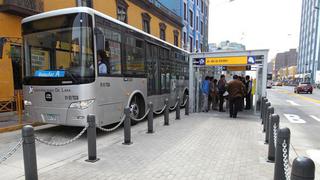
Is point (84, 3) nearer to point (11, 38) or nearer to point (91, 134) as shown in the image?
point (11, 38)

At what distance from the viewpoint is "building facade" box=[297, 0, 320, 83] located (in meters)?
77.9

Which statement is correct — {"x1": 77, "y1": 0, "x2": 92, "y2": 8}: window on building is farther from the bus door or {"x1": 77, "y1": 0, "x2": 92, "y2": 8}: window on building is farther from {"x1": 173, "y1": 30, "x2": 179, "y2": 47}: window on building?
{"x1": 173, "y1": 30, "x2": 179, "y2": 47}: window on building

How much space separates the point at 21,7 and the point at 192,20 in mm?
27182

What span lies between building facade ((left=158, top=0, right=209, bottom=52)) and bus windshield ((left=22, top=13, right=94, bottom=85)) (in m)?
22.2

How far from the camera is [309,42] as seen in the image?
8862cm

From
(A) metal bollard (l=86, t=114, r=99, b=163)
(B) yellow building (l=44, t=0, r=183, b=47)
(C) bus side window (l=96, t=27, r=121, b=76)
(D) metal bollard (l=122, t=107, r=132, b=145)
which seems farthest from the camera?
(B) yellow building (l=44, t=0, r=183, b=47)

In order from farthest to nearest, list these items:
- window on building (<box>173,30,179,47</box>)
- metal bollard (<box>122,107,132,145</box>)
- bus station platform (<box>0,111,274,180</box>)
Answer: window on building (<box>173,30,179,47</box>) < metal bollard (<box>122,107,132,145</box>) < bus station platform (<box>0,111,274,180</box>)

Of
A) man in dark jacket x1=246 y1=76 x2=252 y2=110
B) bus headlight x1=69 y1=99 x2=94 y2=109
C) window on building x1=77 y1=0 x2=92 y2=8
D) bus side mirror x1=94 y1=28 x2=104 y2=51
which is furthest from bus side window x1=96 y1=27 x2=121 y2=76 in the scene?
man in dark jacket x1=246 y1=76 x2=252 y2=110

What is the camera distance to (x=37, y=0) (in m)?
11.7

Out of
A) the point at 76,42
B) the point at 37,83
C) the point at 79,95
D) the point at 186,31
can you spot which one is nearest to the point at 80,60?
the point at 76,42

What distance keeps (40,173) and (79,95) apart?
2.39 meters

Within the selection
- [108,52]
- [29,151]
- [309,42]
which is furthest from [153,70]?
[309,42]

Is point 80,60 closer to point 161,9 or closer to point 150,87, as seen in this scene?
point 150,87

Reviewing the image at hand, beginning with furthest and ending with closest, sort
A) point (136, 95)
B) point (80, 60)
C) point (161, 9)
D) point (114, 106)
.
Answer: point (161, 9), point (136, 95), point (114, 106), point (80, 60)
